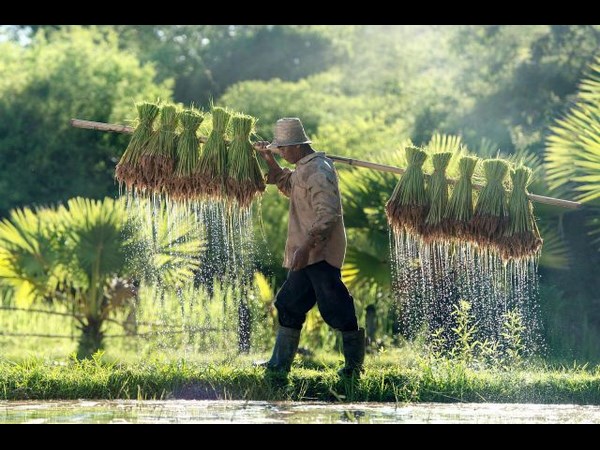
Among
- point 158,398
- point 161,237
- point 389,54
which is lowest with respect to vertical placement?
point 158,398

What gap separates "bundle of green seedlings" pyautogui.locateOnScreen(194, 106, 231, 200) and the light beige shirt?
20.5 inches

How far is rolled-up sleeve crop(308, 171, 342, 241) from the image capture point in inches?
374

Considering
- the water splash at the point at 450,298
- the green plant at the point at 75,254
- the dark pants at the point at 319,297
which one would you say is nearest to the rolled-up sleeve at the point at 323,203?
the dark pants at the point at 319,297

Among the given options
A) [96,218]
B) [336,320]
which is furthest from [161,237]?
[336,320]

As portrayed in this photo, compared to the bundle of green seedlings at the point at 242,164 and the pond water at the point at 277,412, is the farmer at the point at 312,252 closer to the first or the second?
the bundle of green seedlings at the point at 242,164

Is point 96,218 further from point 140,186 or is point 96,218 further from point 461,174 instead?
point 461,174

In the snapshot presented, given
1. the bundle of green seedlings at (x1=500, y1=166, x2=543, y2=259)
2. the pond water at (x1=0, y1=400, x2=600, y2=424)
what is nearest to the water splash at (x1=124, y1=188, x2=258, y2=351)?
the pond water at (x1=0, y1=400, x2=600, y2=424)

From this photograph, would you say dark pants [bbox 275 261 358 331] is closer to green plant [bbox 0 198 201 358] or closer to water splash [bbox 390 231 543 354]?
water splash [bbox 390 231 543 354]

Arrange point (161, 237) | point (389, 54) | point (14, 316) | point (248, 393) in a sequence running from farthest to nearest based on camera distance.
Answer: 1. point (389, 54)
2. point (14, 316)
3. point (161, 237)
4. point (248, 393)

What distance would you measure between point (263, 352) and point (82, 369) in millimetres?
4164

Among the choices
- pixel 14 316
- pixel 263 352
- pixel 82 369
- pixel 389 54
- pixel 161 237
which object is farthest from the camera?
pixel 389 54

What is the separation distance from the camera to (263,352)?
14.0m

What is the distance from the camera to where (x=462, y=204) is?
1008 centimetres

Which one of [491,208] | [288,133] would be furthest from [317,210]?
[491,208]
